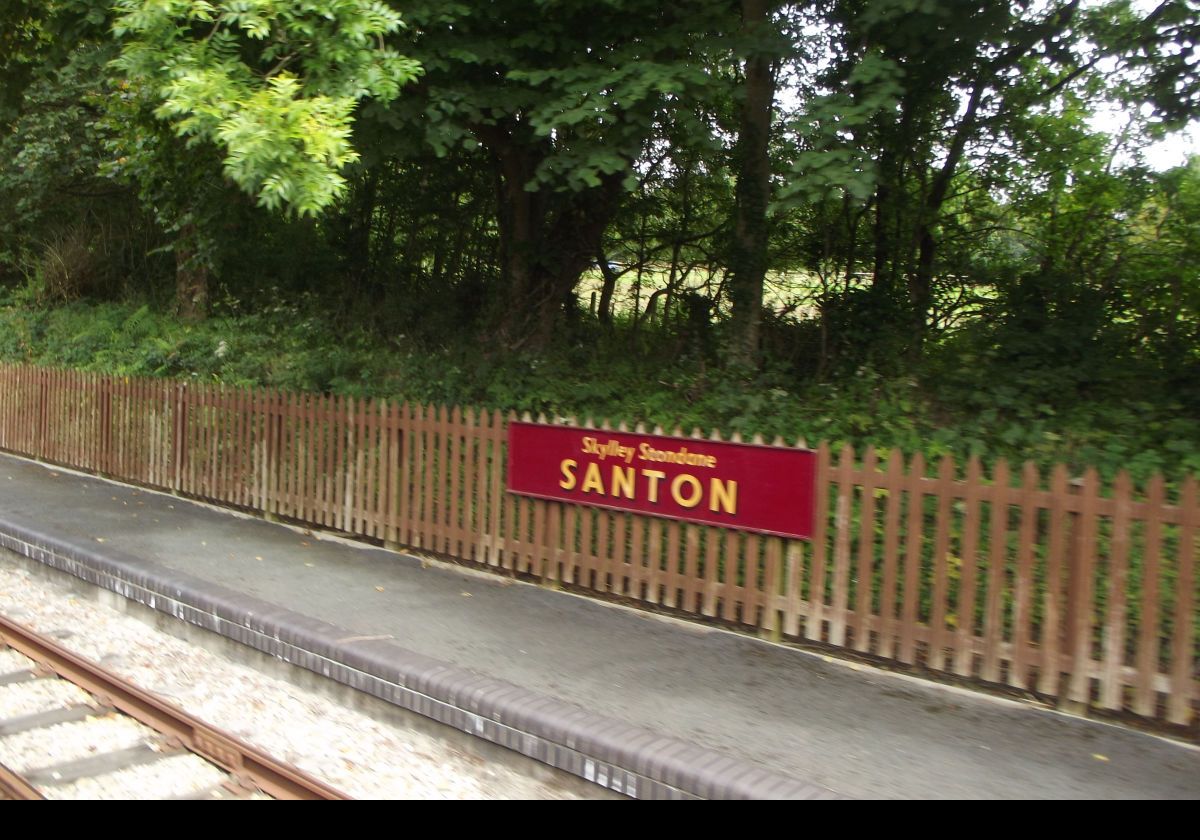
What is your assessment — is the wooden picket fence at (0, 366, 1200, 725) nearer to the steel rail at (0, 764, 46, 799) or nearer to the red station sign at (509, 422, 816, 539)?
the red station sign at (509, 422, 816, 539)

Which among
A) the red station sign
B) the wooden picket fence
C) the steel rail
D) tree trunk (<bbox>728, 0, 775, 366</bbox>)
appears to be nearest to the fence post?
the wooden picket fence

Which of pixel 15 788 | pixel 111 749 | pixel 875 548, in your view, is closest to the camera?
pixel 15 788

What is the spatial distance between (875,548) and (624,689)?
1.82 m

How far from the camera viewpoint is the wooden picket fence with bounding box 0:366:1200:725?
16.5 ft

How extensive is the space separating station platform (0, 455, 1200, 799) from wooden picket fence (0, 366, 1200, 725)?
8.5 inches

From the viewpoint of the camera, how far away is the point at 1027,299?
394 inches

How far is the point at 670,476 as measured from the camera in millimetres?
6875

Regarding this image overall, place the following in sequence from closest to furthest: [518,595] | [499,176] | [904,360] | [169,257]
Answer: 1. [518,595]
2. [904,360]
3. [499,176]
4. [169,257]

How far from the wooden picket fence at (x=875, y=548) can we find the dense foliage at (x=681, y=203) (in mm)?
1227

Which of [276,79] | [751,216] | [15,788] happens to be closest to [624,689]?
[15,788]

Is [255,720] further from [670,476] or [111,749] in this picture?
[670,476]

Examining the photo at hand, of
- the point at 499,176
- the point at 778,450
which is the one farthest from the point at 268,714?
the point at 499,176
